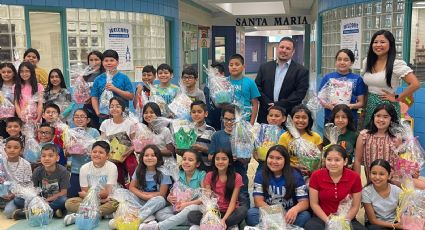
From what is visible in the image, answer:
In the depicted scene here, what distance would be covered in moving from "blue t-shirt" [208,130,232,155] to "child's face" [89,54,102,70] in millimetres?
1750

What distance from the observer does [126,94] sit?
14.5 feet

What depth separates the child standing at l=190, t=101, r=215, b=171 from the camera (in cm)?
379

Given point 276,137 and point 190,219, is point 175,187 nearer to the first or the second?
point 190,219

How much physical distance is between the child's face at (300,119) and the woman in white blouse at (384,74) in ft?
1.82

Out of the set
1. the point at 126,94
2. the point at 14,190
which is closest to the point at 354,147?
the point at 126,94

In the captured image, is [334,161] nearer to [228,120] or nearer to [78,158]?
[228,120]

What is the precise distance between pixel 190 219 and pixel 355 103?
68.9 inches

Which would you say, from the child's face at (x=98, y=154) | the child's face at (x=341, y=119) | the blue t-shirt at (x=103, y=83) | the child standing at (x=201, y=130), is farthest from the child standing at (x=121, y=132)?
the child's face at (x=341, y=119)

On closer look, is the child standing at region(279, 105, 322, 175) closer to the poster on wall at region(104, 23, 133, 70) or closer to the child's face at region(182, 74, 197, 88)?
the child's face at region(182, 74, 197, 88)

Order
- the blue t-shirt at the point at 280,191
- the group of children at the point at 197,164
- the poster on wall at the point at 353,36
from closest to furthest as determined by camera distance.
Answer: the group of children at the point at 197,164 < the blue t-shirt at the point at 280,191 < the poster on wall at the point at 353,36

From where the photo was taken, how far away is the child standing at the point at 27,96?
437 cm

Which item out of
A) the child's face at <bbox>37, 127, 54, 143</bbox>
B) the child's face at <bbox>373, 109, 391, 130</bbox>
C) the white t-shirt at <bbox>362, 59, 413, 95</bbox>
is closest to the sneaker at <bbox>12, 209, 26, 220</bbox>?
the child's face at <bbox>37, 127, 54, 143</bbox>

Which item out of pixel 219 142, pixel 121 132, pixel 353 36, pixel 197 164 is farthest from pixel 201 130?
pixel 353 36

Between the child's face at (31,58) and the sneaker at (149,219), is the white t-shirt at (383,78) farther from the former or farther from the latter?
the child's face at (31,58)
